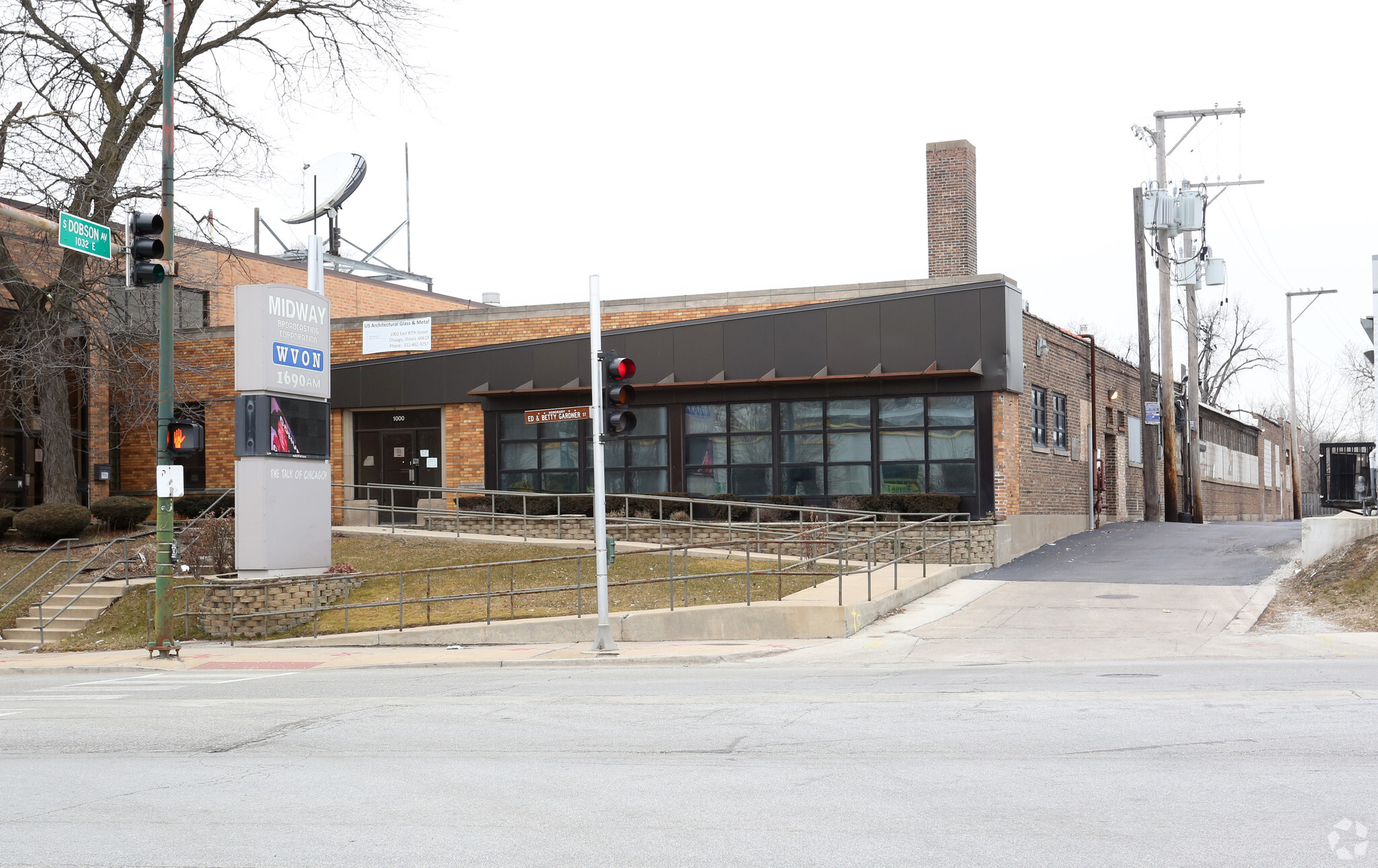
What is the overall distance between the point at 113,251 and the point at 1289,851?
1748 centimetres

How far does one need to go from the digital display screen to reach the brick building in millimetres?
8473

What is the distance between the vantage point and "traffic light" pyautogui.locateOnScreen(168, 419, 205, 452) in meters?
17.6

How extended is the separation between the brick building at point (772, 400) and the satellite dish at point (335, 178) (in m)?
9.29

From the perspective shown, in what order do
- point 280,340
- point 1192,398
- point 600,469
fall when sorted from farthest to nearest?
1. point 1192,398
2. point 280,340
3. point 600,469

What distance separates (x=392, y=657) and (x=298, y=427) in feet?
19.7

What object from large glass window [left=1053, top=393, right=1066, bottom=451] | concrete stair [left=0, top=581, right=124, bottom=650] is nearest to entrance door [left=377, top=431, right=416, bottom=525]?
concrete stair [left=0, top=581, right=124, bottom=650]

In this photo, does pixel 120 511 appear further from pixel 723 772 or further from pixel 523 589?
pixel 723 772

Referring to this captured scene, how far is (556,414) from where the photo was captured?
28.0m

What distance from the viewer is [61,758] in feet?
31.6

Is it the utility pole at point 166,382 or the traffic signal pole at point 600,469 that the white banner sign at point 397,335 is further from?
the traffic signal pole at point 600,469

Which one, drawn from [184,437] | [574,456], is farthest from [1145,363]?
[184,437]

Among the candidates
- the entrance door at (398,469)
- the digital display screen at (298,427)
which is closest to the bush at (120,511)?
the entrance door at (398,469)

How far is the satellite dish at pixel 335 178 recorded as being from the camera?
44.7m

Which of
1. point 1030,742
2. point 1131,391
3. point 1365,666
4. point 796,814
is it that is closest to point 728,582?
point 1365,666
